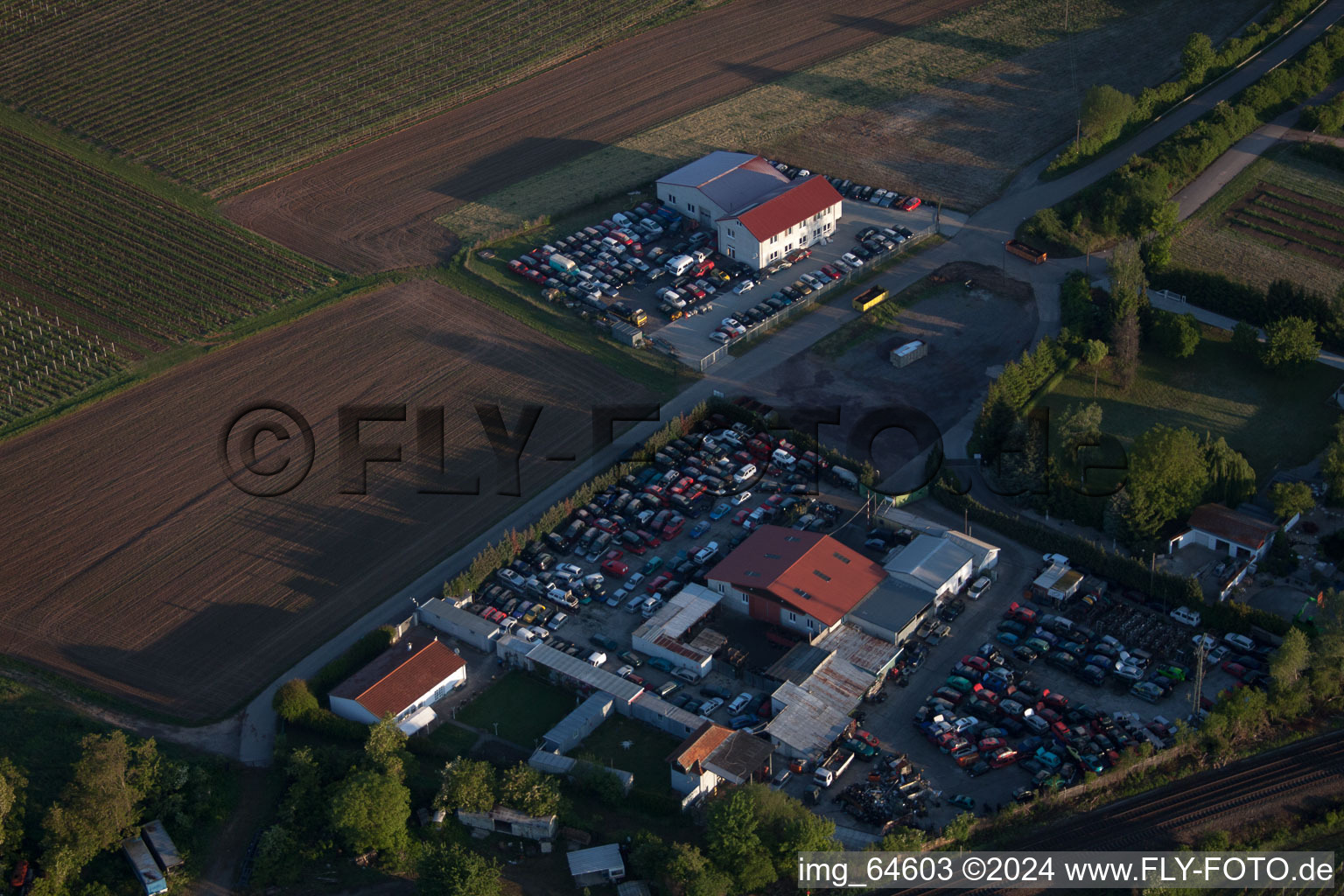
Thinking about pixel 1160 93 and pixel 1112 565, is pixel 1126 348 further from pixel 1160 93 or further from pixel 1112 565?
pixel 1160 93

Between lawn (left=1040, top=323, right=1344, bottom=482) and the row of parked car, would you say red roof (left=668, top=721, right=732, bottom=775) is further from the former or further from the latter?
lawn (left=1040, top=323, right=1344, bottom=482)

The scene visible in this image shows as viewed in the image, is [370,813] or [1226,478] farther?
[1226,478]

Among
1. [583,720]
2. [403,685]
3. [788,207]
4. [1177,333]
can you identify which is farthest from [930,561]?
[788,207]

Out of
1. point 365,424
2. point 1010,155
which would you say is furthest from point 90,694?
point 1010,155

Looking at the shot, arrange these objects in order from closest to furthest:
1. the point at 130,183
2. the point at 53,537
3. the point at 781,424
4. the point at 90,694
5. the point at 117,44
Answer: the point at 90,694 < the point at 53,537 < the point at 781,424 < the point at 130,183 < the point at 117,44

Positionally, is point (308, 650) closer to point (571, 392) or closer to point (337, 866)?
point (337, 866)
